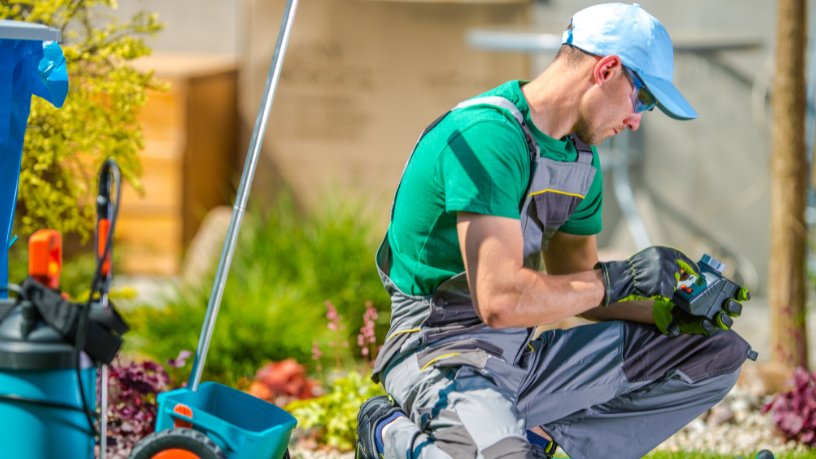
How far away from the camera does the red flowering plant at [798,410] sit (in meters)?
4.33

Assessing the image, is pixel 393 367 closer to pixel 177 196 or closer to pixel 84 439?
pixel 84 439

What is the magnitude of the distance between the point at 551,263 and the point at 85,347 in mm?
1514

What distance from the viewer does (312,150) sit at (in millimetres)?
8164

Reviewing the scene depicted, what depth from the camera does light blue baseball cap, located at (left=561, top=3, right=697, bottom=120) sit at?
2973 millimetres

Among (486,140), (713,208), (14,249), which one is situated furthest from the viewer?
(713,208)

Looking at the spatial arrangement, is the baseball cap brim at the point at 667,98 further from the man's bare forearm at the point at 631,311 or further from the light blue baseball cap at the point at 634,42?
the man's bare forearm at the point at 631,311

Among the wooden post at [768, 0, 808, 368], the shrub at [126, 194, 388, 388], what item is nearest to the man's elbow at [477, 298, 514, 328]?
the shrub at [126, 194, 388, 388]

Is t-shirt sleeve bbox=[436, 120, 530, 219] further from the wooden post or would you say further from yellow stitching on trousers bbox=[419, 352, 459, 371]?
the wooden post

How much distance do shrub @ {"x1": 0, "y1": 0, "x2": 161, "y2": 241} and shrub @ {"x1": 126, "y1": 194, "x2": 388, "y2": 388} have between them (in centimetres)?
102

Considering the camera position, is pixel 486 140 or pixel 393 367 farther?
pixel 393 367

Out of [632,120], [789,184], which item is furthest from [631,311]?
[789,184]

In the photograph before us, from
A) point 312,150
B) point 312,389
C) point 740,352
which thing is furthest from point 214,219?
point 740,352

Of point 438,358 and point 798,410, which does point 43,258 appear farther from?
point 798,410

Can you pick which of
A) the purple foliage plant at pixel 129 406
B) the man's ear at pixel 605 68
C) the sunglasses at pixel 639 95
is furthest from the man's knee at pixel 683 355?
the purple foliage plant at pixel 129 406
